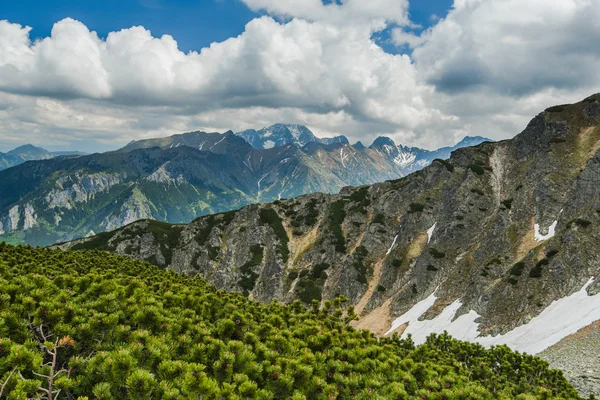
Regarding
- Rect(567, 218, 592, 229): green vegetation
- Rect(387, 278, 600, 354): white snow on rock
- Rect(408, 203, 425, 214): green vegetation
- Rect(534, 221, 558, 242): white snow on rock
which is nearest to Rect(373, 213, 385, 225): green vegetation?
Rect(408, 203, 425, 214): green vegetation

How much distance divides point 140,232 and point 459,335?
127555mm

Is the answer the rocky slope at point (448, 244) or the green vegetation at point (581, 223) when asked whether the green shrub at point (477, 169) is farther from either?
the green vegetation at point (581, 223)

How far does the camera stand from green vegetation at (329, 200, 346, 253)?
412 feet

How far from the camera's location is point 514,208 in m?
94.6

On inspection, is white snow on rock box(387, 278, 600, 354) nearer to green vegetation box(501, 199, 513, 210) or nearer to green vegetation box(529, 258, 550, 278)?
green vegetation box(529, 258, 550, 278)

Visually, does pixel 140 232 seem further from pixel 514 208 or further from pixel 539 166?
pixel 539 166

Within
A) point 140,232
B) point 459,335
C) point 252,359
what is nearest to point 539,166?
point 459,335

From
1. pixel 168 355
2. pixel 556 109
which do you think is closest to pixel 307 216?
pixel 556 109

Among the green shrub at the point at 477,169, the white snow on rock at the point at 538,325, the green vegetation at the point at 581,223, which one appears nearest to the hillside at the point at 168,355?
the white snow on rock at the point at 538,325

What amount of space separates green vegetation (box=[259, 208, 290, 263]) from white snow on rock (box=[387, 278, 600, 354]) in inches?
2399

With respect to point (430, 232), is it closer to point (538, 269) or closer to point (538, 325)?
point (538, 269)

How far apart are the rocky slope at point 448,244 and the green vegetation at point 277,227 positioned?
589 millimetres

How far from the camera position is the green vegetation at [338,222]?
126 metres

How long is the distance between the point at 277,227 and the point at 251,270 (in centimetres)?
2409
